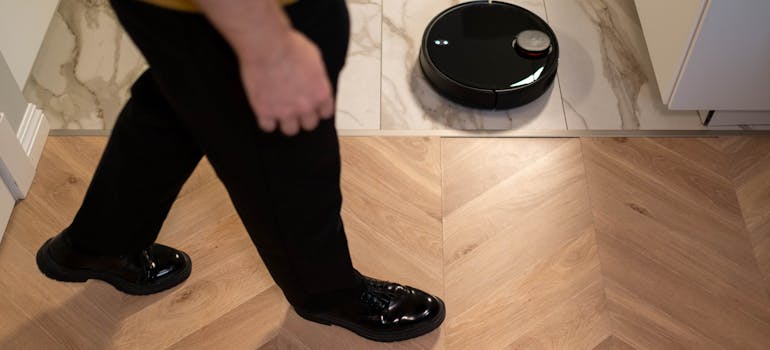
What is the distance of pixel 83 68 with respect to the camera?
5.40 ft

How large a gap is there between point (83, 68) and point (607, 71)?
1.05 metres

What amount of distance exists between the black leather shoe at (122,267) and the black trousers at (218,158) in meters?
0.04

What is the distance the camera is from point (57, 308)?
49.4 inches

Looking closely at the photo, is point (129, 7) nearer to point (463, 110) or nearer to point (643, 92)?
point (463, 110)

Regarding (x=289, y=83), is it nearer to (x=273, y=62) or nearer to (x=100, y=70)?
(x=273, y=62)

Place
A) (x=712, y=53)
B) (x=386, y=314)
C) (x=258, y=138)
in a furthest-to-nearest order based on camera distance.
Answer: (x=712, y=53) < (x=386, y=314) < (x=258, y=138)

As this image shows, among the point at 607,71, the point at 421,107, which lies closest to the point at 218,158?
the point at 421,107

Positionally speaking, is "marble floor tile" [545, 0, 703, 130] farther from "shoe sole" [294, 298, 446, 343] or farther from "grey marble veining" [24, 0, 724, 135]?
"shoe sole" [294, 298, 446, 343]

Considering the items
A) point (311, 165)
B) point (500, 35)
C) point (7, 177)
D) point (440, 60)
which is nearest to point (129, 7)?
point (311, 165)

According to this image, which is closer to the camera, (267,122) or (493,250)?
(267,122)

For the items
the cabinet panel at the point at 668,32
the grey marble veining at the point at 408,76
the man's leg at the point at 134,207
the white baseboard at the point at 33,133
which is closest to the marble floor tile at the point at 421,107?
the grey marble veining at the point at 408,76

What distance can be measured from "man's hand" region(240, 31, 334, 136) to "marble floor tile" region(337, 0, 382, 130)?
834mm

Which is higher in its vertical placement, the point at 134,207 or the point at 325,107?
the point at 325,107

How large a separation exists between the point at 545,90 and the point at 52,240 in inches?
36.2
